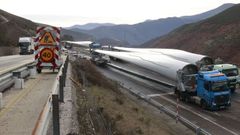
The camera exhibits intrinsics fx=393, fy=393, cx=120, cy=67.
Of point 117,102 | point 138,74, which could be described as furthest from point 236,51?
point 117,102

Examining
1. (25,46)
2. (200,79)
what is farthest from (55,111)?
(25,46)

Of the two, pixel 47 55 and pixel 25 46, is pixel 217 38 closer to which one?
pixel 25 46

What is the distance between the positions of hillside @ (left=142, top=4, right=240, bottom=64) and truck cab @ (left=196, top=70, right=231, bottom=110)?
3980 centimetres

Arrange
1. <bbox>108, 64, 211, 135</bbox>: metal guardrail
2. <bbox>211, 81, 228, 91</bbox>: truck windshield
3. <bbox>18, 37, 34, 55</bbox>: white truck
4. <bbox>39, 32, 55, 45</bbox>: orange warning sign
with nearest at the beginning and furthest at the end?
1. <bbox>108, 64, 211, 135</bbox>: metal guardrail
2. <bbox>39, 32, 55, 45</bbox>: orange warning sign
3. <bbox>211, 81, 228, 91</bbox>: truck windshield
4. <bbox>18, 37, 34, 55</bbox>: white truck

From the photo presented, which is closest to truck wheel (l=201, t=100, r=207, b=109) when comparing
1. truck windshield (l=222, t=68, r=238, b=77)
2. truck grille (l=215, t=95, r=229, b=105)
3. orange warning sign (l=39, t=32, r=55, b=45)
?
truck grille (l=215, t=95, r=229, b=105)

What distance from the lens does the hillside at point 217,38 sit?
3049 inches

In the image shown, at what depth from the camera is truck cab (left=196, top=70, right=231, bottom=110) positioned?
29594 millimetres

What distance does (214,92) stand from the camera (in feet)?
98.1

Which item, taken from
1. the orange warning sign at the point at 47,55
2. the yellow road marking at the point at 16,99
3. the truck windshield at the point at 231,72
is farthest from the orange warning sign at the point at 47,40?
the truck windshield at the point at 231,72

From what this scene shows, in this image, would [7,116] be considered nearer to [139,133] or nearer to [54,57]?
[139,133]

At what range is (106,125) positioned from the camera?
1552 centimetres

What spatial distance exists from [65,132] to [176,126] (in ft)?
49.2

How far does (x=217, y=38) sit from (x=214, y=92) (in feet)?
207

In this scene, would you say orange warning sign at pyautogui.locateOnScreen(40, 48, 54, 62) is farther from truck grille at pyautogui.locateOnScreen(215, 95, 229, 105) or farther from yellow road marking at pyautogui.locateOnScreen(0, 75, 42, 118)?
truck grille at pyautogui.locateOnScreen(215, 95, 229, 105)
